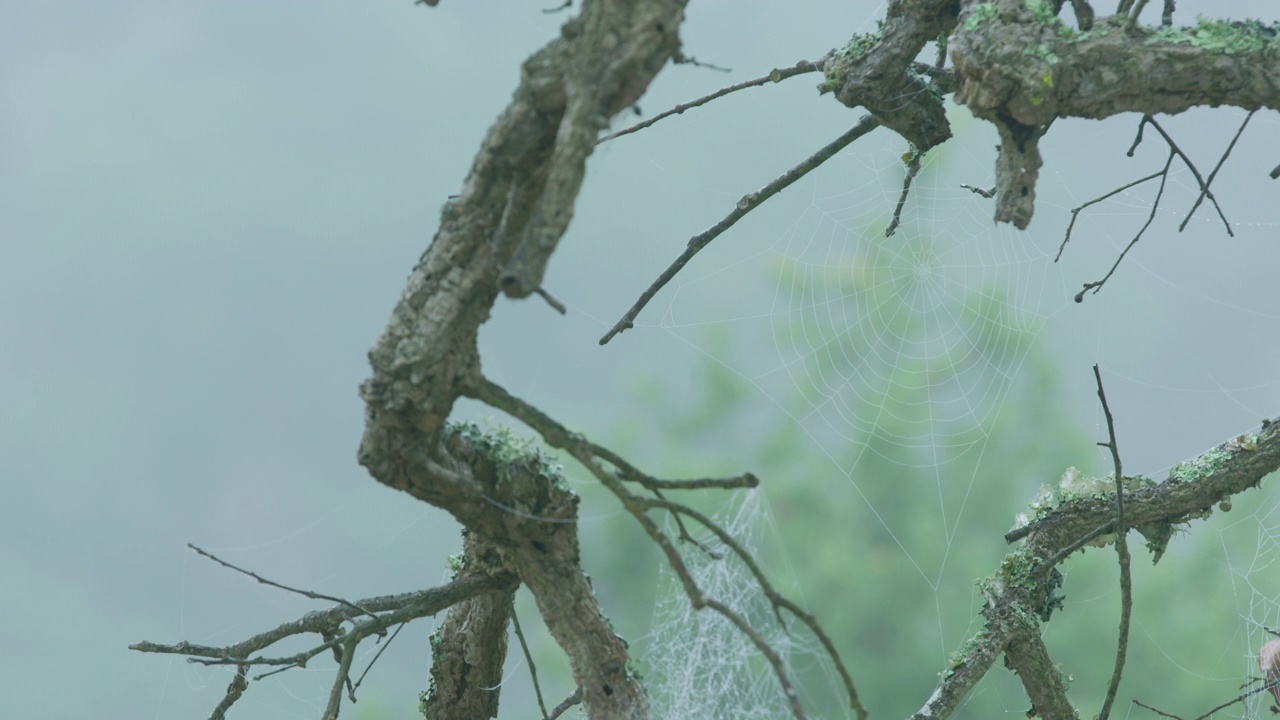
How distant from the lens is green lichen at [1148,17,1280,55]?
0.95 meters

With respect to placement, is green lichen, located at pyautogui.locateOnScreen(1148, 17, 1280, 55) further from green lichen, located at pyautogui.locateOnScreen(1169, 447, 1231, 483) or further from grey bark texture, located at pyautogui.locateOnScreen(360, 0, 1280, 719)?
green lichen, located at pyautogui.locateOnScreen(1169, 447, 1231, 483)

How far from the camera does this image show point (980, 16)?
0.94m

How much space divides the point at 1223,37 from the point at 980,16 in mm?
217

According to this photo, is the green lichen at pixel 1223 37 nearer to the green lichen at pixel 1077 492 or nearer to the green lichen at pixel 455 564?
the green lichen at pixel 1077 492

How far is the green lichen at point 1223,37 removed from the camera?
3.12ft

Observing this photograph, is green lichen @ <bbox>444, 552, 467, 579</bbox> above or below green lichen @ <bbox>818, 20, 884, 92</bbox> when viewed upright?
below

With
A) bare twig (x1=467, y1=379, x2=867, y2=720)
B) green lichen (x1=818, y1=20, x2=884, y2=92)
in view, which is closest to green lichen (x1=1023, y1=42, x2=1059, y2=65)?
green lichen (x1=818, y1=20, x2=884, y2=92)

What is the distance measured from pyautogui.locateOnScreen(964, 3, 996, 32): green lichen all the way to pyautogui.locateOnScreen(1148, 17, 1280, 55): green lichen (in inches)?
5.7

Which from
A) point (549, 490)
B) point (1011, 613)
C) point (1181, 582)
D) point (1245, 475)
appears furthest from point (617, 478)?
point (1181, 582)

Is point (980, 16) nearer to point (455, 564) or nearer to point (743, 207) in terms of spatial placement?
point (743, 207)

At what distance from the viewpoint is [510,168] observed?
806 millimetres

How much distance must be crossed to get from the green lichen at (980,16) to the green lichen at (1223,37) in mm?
144

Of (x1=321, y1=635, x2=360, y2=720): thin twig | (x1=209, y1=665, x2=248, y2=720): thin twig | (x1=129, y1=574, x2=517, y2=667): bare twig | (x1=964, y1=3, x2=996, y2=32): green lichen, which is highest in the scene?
(x1=964, y1=3, x2=996, y2=32): green lichen

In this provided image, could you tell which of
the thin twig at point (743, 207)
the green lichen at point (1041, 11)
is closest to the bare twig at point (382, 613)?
the thin twig at point (743, 207)
